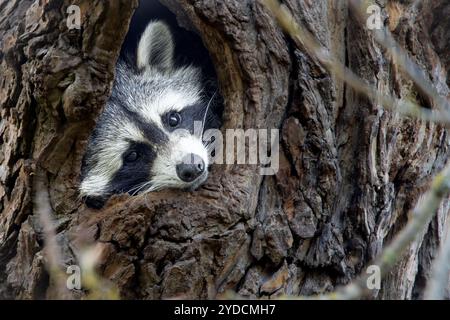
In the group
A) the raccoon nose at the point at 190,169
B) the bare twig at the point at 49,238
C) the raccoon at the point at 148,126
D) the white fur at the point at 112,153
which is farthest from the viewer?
the white fur at the point at 112,153

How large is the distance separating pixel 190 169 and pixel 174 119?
739 mm

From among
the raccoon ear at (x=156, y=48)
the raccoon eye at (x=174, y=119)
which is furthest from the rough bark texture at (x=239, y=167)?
the raccoon ear at (x=156, y=48)

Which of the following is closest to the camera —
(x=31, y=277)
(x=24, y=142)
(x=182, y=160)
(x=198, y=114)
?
(x=31, y=277)

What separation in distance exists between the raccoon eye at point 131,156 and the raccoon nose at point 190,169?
1.95ft

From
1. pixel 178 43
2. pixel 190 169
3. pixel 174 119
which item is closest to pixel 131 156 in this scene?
pixel 174 119

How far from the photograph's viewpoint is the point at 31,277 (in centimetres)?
333

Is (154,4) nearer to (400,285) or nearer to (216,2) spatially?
(216,2)

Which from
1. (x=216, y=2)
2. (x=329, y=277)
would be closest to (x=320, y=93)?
(x=216, y=2)

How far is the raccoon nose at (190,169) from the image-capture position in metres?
3.86

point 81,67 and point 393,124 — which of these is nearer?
point 81,67

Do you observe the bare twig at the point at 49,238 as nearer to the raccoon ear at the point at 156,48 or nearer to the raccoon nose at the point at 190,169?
the raccoon nose at the point at 190,169

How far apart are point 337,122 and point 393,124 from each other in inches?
12.7

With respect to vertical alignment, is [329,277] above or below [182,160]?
below

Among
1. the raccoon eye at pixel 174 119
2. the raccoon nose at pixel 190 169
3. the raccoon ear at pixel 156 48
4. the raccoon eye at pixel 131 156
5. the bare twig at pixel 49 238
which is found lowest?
the bare twig at pixel 49 238
